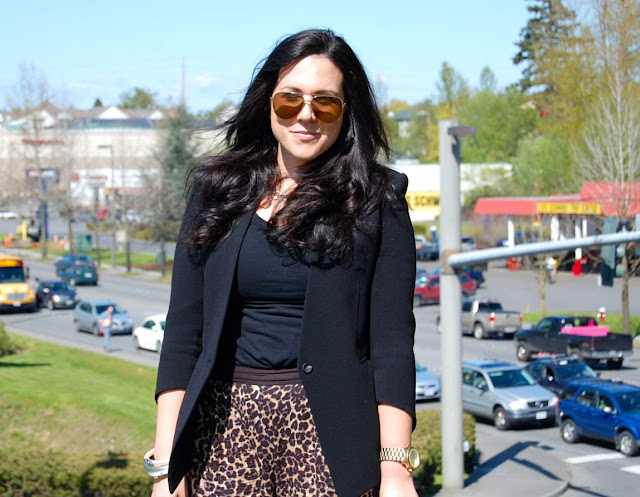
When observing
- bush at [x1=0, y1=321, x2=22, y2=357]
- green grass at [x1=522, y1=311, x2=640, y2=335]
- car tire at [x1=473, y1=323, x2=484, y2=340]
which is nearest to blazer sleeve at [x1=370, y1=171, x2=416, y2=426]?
bush at [x1=0, y1=321, x2=22, y2=357]

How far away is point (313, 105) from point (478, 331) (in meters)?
35.2

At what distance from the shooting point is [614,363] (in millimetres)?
27172

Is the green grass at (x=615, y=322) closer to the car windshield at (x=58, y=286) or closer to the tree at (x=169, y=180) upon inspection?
the car windshield at (x=58, y=286)

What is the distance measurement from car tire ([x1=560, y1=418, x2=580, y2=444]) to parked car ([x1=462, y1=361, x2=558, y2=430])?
1.53 meters

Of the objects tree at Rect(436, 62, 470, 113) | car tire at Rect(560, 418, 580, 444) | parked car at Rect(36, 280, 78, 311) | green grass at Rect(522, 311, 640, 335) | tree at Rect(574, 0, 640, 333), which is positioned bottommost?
car tire at Rect(560, 418, 580, 444)

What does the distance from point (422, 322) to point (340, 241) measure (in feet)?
127

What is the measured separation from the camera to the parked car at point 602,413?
19.7m

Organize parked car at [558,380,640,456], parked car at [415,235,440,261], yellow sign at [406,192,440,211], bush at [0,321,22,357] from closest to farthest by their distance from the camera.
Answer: parked car at [558,380,640,456] < bush at [0,321,22,357] < parked car at [415,235,440,261] < yellow sign at [406,192,440,211]

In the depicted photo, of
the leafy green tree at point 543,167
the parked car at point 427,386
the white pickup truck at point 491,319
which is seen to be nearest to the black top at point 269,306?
the parked car at point 427,386

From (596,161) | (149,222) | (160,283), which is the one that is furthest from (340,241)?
(149,222)

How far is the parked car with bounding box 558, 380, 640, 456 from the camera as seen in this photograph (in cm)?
1970

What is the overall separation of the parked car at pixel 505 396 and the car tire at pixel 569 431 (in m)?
1.53

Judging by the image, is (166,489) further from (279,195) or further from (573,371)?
(573,371)

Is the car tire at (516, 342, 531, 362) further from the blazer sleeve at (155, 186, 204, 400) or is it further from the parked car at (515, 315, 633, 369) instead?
the blazer sleeve at (155, 186, 204, 400)
